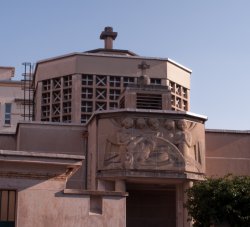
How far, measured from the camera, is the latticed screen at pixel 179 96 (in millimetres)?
43719

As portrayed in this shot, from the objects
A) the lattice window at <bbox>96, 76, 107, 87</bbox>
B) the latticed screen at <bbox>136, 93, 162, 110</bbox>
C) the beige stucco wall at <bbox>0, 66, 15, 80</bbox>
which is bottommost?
the latticed screen at <bbox>136, 93, 162, 110</bbox>

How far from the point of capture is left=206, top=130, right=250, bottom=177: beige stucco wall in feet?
119

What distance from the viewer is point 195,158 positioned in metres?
33.2

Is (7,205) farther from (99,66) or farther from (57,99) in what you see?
(57,99)

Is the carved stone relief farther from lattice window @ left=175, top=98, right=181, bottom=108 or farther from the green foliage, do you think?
lattice window @ left=175, top=98, right=181, bottom=108

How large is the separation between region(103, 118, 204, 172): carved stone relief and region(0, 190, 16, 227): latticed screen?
15012 mm

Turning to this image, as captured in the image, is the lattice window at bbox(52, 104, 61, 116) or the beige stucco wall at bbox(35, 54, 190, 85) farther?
the lattice window at bbox(52, 104, 61, 116)

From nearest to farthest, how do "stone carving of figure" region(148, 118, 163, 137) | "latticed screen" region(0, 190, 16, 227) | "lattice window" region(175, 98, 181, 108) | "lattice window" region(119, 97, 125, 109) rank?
"latticed screen" region(0, 190, 16, 227) < "stone carving of figure" region(148, 118, 163, 137) < "lattice window" region(119, 97, 125, 109) < "lattice window" region(175, 98, 181, 108)

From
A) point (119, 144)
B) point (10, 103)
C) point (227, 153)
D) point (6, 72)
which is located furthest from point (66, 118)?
point (6, 72)

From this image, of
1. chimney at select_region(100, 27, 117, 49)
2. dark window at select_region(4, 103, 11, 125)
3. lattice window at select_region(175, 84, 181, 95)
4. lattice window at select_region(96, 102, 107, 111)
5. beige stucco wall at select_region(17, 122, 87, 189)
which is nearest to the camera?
beige stucco wall at select_region(17, 122, 87, 189)

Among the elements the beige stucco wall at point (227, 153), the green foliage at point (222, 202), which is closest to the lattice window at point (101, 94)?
the beige stucco wall at point (227, 153)

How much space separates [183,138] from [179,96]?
12120 mm

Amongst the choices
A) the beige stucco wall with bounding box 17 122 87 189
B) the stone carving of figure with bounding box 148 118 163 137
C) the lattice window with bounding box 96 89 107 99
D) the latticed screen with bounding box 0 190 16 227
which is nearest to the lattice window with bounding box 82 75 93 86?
the lattice window with bounding box 96 89 107 99

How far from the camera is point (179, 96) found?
4447cm
